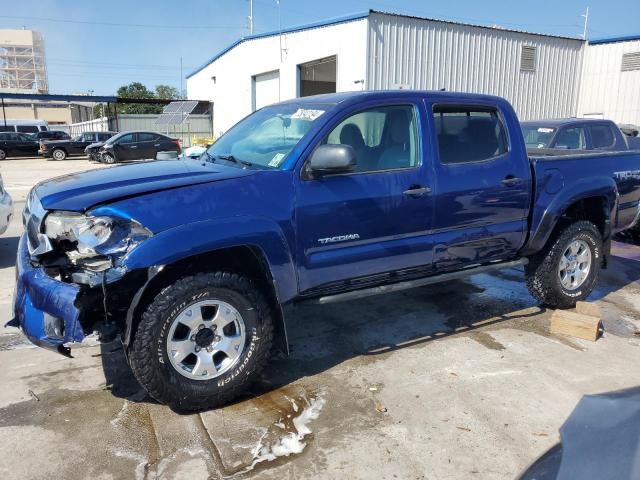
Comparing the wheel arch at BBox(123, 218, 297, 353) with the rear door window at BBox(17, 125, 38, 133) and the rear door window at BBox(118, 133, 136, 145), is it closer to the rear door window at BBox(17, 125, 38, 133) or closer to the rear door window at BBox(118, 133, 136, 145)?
the rear door window at BBox(118, 133, 136, 145)

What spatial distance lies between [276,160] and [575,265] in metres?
3.42

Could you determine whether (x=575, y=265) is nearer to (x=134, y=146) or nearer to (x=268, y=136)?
(x=268, y=136)

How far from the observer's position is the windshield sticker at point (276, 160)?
12.1 ft

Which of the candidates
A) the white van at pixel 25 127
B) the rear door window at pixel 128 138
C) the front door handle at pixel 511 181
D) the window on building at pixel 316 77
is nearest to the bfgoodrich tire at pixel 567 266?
the front door handle at pixel 511 181

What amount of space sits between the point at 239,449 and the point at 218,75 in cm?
2961

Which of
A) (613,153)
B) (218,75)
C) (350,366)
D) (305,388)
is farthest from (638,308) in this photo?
(218,75)

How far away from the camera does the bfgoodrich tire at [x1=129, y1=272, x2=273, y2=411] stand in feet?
10.3

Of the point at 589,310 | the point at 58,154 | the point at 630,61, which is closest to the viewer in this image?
the point at 589,310

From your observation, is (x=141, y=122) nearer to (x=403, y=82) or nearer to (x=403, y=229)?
(x=403, y=82)

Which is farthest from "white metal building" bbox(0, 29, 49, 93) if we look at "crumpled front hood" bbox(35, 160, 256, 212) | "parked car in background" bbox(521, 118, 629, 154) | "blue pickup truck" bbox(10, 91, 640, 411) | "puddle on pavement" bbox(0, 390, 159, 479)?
"puddle on pavement" bbox(0, 390, 159, 479)

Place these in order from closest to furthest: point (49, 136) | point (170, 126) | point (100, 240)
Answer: point (100, 240) < point (49, 136) < point (170, 126)

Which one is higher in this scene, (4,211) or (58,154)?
(4,211)

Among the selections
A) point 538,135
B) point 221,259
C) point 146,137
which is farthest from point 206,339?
point 146,137

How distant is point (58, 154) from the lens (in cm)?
2880
